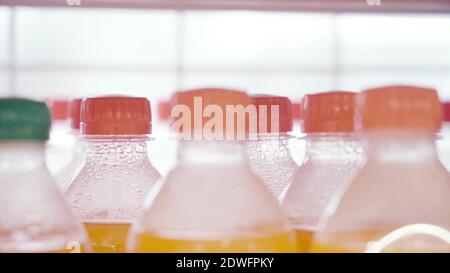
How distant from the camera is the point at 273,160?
0.72 meters

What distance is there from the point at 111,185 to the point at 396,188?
32cm

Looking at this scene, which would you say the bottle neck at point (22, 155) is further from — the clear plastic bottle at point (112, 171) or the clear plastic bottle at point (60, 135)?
the clear plastic bottle at point (60, 135)

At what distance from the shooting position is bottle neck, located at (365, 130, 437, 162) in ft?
1.81

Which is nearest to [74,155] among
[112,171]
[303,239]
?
[112,171]

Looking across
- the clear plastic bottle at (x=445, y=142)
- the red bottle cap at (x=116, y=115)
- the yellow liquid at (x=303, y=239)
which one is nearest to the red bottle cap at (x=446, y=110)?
the clear plastic bottle at (x=445, y=142)

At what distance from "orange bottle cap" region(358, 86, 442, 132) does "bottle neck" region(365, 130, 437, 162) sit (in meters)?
0.01

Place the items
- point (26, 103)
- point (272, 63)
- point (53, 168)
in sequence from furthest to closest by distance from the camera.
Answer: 1. point (272, 63)
2. point (53, 168)
3. point (26, 103)

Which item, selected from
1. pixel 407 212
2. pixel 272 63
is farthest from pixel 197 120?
pixel 272 63

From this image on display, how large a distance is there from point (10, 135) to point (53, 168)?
0.25 meters

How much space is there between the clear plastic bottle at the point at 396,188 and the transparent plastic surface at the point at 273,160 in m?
0.14

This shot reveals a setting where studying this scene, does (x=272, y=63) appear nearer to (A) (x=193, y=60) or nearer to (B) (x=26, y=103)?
(A) (x=193, y=60)

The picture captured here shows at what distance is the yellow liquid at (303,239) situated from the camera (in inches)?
23.9

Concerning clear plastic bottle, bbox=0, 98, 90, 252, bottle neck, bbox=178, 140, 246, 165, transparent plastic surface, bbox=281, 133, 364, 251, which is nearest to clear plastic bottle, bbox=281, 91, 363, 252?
transparent plastic surface, bbox=281, 133, 364, 251

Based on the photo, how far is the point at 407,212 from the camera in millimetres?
538
